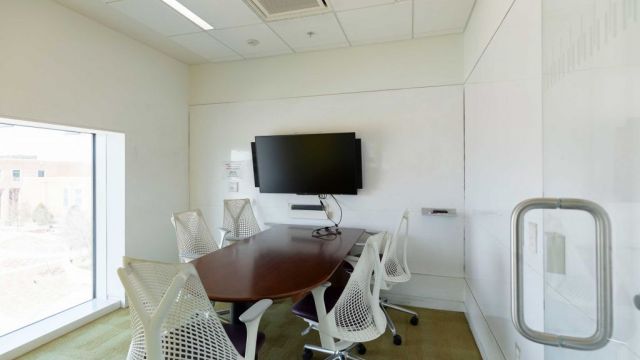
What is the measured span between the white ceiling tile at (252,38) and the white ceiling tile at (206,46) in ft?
0.37

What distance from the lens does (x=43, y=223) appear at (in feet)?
10.4

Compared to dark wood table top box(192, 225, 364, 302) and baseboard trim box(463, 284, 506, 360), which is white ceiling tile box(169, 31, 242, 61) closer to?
dark wood table top box(192, 225, 364, 302)

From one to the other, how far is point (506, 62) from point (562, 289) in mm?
1403

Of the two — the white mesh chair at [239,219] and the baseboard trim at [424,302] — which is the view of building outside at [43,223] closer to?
the white mesh chair at [239,219]

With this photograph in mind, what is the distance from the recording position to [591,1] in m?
0.96

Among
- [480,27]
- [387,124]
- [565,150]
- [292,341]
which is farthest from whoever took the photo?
[387,124]

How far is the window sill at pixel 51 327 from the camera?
2600 mm

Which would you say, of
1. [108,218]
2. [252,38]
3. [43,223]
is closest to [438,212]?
[252,38]

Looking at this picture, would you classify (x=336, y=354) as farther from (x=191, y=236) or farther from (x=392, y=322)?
(x=191, y=236)

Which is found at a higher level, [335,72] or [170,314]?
[335,72]

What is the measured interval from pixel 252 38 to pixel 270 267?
2.69 metres

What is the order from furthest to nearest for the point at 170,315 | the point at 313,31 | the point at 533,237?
1. the point at 313,31
2. the point at 533,237
3. the point at 170,315

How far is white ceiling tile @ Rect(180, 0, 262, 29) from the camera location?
2836 millimetres

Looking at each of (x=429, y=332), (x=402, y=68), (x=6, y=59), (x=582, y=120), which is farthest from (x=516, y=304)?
(x=6, y=59)
